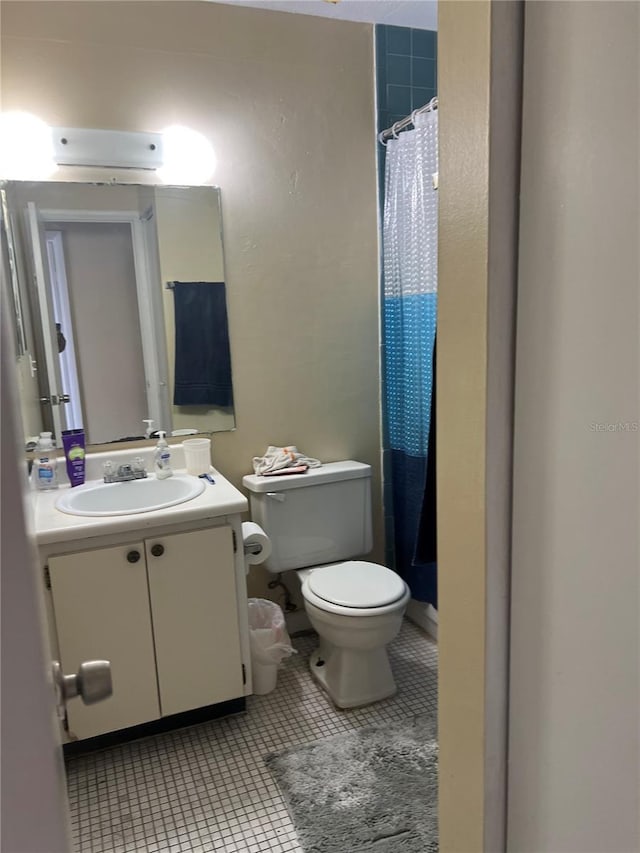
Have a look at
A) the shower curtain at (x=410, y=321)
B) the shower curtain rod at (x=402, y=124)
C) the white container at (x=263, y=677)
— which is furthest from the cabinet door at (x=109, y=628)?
the shower curtain rod at (x=402, y=124)

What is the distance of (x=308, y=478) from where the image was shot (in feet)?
7.54

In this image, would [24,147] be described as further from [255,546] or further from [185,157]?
[255,546]

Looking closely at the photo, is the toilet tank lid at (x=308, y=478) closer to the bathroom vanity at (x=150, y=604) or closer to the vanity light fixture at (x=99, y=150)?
the bathroom vanity at (x=150, y=604)

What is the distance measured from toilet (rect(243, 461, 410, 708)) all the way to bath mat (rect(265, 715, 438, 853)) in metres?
0.21

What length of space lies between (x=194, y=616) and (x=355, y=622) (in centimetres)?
52

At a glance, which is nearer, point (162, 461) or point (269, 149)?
point (162, 461)

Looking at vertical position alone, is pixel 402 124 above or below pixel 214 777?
above

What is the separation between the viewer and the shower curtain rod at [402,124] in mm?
2117

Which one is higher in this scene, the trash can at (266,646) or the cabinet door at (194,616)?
the cabinet door at (194,616)

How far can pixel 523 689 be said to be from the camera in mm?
925

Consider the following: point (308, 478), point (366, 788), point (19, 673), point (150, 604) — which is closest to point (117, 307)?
point (308, 478)

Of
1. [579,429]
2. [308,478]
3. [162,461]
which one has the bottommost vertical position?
[308,478]

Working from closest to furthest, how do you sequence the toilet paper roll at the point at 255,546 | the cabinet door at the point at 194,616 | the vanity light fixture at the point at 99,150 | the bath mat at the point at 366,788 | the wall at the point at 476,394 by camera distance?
Result: the wall at the point at 476,394
the bath mat at the point at 366,788
the cabinet door at the point at 194,616
the vanity light fixture at the point at 99,150
the toilet paper roll at the point at 255,546

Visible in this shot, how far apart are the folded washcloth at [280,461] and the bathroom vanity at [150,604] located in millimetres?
349
